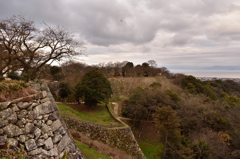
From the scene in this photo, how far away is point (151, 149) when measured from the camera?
14.2 meters

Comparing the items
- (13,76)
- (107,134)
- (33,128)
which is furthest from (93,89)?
(33,128)

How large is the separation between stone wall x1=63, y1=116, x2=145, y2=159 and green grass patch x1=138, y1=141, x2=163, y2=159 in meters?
2.21

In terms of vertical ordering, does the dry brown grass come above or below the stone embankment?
above

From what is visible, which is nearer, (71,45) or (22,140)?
(22,140)

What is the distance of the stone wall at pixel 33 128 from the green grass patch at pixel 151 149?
35.3 feet

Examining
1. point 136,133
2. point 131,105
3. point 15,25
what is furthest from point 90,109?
point 15,25

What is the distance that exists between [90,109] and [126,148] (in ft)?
24.7

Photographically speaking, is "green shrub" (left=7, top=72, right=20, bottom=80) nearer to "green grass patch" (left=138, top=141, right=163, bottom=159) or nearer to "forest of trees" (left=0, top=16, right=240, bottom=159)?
"forest of trees" (left=0, top=16, right=240, bottom=159)

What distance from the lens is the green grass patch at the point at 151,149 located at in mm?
13219

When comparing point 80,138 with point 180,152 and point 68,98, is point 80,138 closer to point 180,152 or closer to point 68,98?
point 180,152

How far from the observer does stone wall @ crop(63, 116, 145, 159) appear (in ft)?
36.3

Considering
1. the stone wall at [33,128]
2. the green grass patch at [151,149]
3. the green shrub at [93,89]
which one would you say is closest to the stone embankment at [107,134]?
the green grass patch at [151,149]

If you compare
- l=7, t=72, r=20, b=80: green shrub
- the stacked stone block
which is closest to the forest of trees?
l=7, t=72, r=20, b=80: green shrub

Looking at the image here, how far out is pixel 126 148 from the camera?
11398 mm
